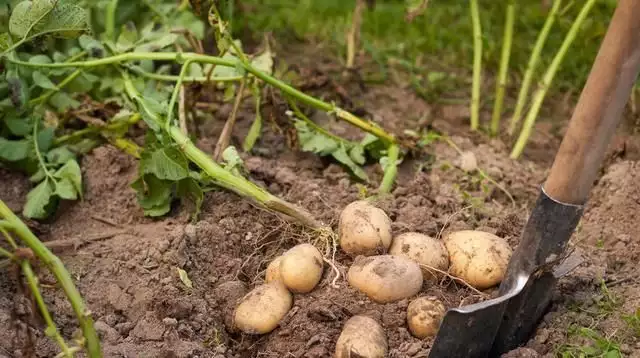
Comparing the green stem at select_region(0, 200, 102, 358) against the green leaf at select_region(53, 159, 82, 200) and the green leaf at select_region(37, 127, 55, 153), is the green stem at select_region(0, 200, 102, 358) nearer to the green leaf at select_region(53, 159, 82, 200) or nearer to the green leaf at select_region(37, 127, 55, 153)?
the green leaf at select_region(53, 159, 82, 200)

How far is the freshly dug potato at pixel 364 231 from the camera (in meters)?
1.94

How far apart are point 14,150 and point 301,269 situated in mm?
896

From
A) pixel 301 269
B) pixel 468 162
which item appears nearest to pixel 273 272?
pixel 301 269

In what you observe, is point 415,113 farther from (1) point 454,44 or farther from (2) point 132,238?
(2) point 132,238

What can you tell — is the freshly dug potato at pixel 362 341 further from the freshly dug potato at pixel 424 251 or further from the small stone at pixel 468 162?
the small stone at pixel 468 162

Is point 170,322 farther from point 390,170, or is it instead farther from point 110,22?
point 110,22

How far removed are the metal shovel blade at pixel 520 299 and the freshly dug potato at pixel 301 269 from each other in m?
0.32

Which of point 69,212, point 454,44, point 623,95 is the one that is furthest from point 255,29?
point 623,95

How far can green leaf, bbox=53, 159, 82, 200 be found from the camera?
7.52 ft

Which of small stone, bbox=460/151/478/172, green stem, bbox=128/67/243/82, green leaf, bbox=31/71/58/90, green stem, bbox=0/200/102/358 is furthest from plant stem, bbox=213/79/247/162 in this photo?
green stem, bbox=0/200/102/358

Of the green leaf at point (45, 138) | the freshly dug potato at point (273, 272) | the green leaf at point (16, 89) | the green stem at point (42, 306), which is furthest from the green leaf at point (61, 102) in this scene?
the green stem at point (42, 306)

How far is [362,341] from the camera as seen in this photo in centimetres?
174

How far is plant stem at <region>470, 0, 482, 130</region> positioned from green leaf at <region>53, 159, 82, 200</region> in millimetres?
1203

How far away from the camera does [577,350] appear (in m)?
1.81
